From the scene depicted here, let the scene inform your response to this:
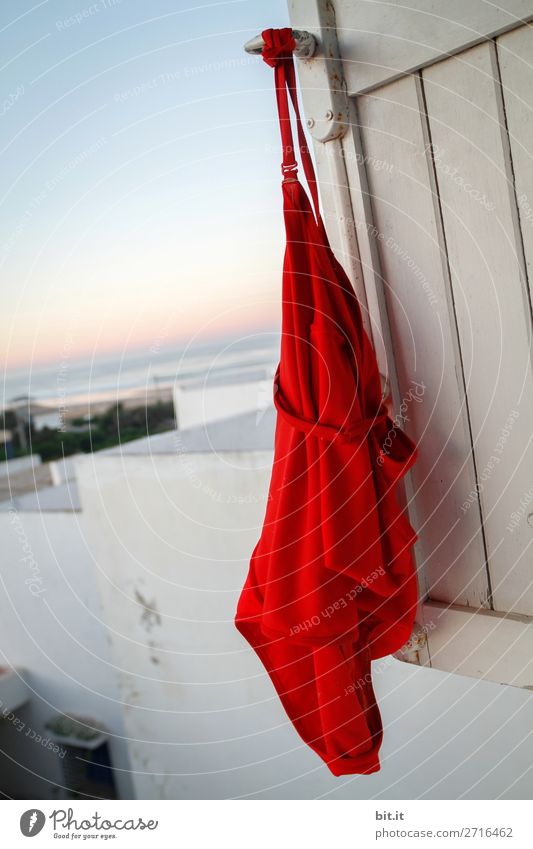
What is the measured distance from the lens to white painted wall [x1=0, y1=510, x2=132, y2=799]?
3623 mm

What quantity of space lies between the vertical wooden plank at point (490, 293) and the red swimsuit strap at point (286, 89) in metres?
0.15

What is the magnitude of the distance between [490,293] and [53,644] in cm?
407

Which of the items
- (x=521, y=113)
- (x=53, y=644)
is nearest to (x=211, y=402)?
(x=53, y=644)

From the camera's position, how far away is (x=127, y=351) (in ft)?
3.59

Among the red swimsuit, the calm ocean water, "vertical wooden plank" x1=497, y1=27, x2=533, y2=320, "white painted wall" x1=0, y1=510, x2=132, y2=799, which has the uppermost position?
"vertical wooden plank" x1=497, y1=27, x2=533, y2=320

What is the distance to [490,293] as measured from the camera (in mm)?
792

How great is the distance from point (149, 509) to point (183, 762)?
3.33ft

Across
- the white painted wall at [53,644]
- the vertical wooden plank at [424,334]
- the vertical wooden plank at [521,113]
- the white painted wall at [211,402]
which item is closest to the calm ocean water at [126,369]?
the vertical wooden plank at [424,334]

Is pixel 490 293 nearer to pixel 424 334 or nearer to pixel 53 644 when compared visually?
pixel 424 334

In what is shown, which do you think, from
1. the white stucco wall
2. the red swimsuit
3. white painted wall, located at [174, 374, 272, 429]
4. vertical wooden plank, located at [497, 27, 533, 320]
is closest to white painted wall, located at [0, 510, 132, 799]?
the white stucco wall

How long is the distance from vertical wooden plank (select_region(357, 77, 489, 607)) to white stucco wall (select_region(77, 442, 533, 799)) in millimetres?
255

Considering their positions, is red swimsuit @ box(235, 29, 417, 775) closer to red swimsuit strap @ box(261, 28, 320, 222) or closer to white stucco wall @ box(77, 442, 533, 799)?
red swimsuit strap @ box(261, 28, 320, 222)

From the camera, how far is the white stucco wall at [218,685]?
1063 mm

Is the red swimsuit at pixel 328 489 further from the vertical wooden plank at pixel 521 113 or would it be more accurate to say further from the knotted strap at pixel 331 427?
the vertical wooden plank at pixel 521 113
